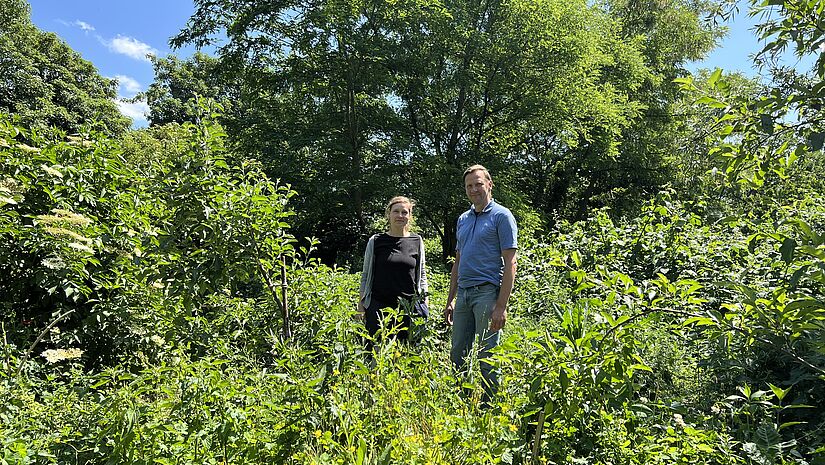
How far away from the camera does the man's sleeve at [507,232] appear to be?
11.5 feet

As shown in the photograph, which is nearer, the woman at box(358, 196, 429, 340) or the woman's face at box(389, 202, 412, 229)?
the woman at box(358, 196, 429, 340)

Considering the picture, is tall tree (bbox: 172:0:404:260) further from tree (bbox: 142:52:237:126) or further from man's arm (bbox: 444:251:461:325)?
tree (bbox: 142:52:237:126)

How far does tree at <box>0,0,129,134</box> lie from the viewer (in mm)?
20656

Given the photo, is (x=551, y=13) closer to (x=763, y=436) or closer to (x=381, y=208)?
(x=381, y=208)

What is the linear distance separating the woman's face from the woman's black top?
0.13 m

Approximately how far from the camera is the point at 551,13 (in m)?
14.3

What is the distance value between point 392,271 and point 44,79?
25309 mm

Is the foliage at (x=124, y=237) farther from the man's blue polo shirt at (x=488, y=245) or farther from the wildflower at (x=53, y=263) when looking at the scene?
the man's blue polo shirt at (x=488, y=245)

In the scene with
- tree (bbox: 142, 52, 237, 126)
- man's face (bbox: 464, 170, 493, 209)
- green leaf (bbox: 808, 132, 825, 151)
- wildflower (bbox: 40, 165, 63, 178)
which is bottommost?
wildflower (bbox: 40, 165, 63, 178)

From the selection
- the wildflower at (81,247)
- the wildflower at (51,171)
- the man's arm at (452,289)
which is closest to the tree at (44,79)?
the wildflower at (51,171)

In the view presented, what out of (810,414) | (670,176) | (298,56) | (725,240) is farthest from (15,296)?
(670,176)

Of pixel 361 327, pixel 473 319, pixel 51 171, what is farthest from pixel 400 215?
pixel 51 171

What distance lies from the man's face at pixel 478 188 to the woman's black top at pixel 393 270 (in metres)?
0.64

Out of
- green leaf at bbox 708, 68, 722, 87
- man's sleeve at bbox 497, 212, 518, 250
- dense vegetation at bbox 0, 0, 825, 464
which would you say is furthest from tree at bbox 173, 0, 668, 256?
green leaf at bbox 708, 68, 722, 87
